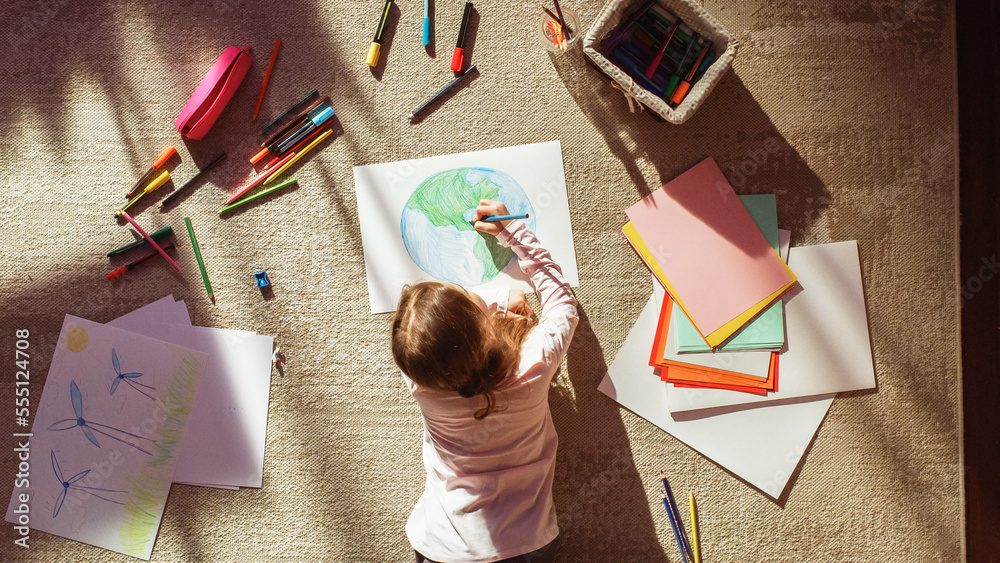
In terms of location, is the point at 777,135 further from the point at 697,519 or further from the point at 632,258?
the point at 697,519

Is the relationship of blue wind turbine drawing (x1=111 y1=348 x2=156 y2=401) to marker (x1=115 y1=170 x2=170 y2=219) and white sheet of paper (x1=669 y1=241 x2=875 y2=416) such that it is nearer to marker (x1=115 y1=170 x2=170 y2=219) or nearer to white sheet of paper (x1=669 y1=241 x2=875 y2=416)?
marker (x1=115 y1=170 x2=170 y2=219)

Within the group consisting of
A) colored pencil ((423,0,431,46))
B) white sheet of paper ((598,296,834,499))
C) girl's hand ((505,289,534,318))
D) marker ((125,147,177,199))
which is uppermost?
colored pencil ((423,0,431,46))

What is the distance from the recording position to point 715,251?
104cm

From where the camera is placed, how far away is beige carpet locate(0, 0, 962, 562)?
3.50 ft

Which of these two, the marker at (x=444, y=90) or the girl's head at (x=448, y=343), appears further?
the marker at (x=444, y=90)

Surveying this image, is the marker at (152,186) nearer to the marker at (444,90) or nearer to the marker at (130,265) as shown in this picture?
the marker at (130,265)

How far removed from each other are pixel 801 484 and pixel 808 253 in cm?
45

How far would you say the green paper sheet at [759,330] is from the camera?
3.41 ft

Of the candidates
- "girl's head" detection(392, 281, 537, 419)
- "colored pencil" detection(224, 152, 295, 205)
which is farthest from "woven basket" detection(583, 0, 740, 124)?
"colored pencil" detection(224, 152, 295, 205)

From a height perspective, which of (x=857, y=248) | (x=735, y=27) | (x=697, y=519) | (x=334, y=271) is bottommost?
(x=697, y=519)

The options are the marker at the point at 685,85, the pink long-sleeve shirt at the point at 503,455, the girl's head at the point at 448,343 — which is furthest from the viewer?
the marker at the point at 685,85

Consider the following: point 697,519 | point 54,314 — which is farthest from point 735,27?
point 54,314

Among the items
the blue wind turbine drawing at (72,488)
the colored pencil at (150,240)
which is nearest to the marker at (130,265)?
the colored pencil at (150,240)

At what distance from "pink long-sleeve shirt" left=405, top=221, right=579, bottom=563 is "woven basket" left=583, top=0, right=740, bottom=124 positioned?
0.31 metres
